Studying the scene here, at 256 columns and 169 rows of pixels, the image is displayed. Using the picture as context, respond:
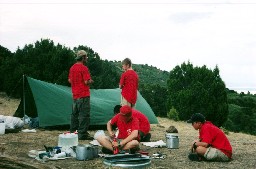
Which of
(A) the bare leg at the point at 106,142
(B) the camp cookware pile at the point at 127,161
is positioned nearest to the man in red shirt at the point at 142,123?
(A) the bare leg at the point at 106,142

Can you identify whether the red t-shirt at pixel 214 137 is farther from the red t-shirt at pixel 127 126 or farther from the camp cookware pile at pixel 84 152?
the camp cookware pile at pixel 84 152

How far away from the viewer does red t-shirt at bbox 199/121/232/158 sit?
20.5 ft

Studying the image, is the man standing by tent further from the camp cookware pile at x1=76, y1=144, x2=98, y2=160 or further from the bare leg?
the camp cookware pile at x1=76, y1=144, x2=98, y2=160

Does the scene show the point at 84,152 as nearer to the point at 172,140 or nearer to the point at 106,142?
the point at 106,142

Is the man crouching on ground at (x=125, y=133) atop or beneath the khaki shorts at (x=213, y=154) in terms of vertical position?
atop

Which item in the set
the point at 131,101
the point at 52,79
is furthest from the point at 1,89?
the point at 131,101

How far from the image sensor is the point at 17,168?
352 cm

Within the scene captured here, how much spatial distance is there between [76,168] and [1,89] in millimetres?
15812

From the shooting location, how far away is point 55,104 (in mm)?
10773

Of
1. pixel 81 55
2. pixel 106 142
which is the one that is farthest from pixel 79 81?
pixel 106 142

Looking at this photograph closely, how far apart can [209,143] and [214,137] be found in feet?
0.42

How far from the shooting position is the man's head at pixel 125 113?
6.27 m

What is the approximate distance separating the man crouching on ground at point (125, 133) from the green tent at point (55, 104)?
4.15m

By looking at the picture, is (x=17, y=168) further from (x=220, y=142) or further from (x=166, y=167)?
(x=220, y=142)
